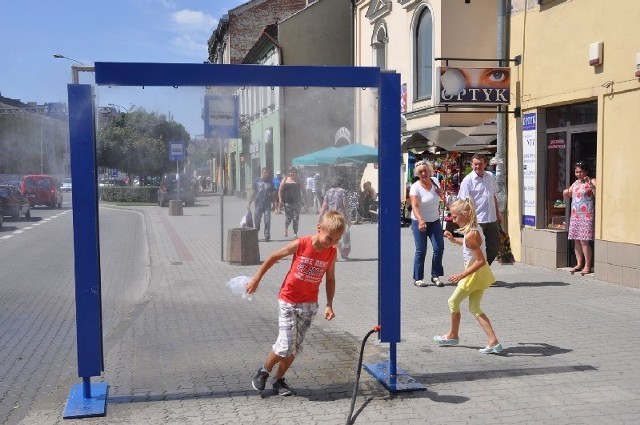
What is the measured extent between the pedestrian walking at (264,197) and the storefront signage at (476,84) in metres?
6.61

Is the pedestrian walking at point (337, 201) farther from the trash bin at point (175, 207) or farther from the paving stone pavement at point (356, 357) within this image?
the trash bin at point (175, 207)

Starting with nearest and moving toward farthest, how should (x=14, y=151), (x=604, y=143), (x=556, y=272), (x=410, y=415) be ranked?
(x=410, y=415)
(x=604, y=143)
(x=556, y=272)
(x=14, y=151)

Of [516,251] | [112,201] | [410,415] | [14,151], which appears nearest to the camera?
[410,415]

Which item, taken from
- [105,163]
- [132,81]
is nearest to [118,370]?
[105,163]

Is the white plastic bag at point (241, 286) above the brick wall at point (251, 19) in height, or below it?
below

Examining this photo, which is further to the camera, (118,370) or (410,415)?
(118,370)

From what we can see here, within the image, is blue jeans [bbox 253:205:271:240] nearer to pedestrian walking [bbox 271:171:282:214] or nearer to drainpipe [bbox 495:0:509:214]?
pedestrian walking [bbox 271:171:282:214]

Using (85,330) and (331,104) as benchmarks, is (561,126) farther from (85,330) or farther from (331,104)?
(85,330)

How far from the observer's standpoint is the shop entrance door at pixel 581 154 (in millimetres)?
10727

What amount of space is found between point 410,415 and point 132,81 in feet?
9.85

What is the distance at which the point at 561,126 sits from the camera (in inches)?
448

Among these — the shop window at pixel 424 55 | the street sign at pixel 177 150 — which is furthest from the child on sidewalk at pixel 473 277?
the shop window at pixel 424 55

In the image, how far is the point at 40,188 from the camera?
1348 inches

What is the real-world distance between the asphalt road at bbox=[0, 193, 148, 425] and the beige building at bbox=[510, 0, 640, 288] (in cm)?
657
